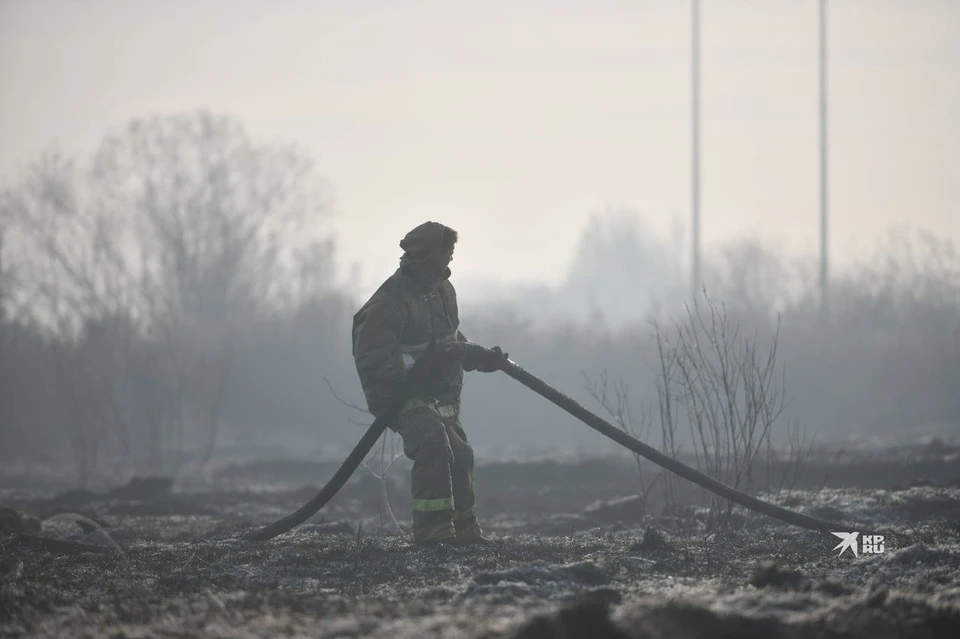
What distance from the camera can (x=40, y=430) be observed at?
99.4 feet

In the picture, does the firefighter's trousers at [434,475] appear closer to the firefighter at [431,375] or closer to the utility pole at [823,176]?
the firefighter at [431,375]

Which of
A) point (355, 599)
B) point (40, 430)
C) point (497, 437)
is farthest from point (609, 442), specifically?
point (355, 599)

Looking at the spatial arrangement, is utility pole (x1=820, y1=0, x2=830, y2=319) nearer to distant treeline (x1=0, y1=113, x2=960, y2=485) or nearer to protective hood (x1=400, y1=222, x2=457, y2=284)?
distant treeline (x1=0, y1=113, x2=960, y2=485)

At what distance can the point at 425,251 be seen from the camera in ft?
29.0

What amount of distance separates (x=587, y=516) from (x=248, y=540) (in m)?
5.26

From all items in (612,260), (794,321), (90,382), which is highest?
(612,260)

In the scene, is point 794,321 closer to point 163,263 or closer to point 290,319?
point 290,319

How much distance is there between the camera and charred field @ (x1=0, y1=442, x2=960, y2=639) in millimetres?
5449
